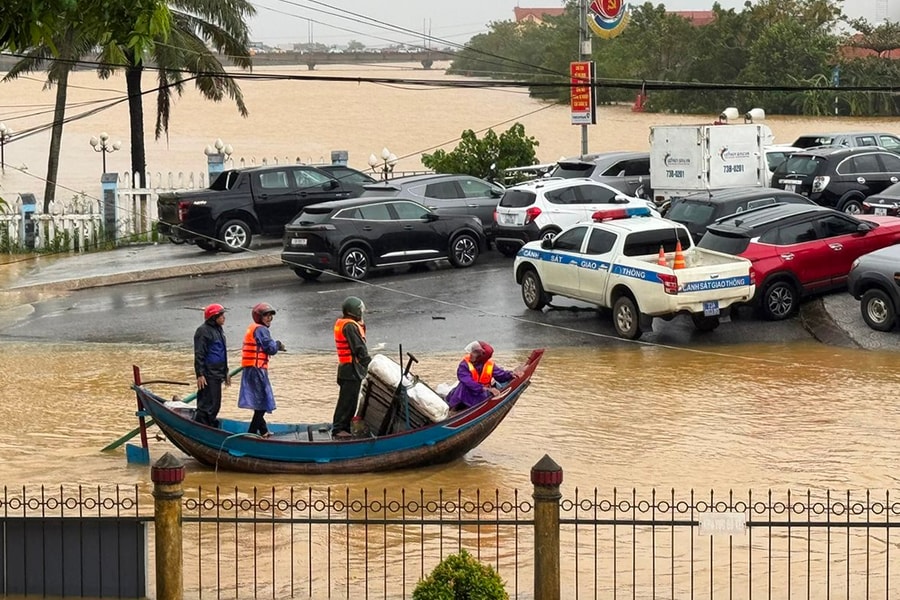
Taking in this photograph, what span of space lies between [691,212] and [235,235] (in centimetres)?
926

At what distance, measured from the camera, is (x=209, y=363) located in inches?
605

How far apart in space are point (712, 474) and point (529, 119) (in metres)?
74.6

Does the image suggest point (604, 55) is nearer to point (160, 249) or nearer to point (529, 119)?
point (529, 119)

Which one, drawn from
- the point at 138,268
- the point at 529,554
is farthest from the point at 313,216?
the point at 529,554

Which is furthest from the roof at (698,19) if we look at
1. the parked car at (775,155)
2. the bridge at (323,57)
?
the parked car at (775,155)

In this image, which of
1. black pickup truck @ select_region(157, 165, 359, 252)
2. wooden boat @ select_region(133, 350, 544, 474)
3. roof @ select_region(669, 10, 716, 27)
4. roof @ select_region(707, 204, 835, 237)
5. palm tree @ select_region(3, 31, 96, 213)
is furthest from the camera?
roof @ select_region(669, 10, 716, 27)

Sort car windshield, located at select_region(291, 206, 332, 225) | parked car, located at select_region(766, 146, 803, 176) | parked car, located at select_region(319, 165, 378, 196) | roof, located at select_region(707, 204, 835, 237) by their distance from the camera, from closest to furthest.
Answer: roof, located at select_region(707, 204, 835, 237), car windshield, located at select_region(291, 206, 332, 225), parked car, located at select_region(319, 165, 378, 196), parked car, located at select_region(766, 146, 803, 176)

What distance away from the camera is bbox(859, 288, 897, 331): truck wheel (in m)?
22.4

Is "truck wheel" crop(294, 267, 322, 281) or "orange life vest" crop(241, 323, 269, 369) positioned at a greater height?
"orange life vest" crop(241, 323, 269, 369)

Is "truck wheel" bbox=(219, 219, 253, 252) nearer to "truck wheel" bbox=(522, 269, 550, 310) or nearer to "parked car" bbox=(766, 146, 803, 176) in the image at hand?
"truck wheel" bbox=(522, 269, 550, 310)

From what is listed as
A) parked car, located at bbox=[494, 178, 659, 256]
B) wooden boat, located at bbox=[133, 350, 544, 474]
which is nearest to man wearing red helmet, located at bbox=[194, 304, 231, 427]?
wooden boat, located at bbox=[133, 350, 544, 474]

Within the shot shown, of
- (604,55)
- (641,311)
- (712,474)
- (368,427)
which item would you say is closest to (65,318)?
(641,311)

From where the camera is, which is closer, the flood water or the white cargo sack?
the white cargo sack

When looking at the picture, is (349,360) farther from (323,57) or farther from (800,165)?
(323,57)
